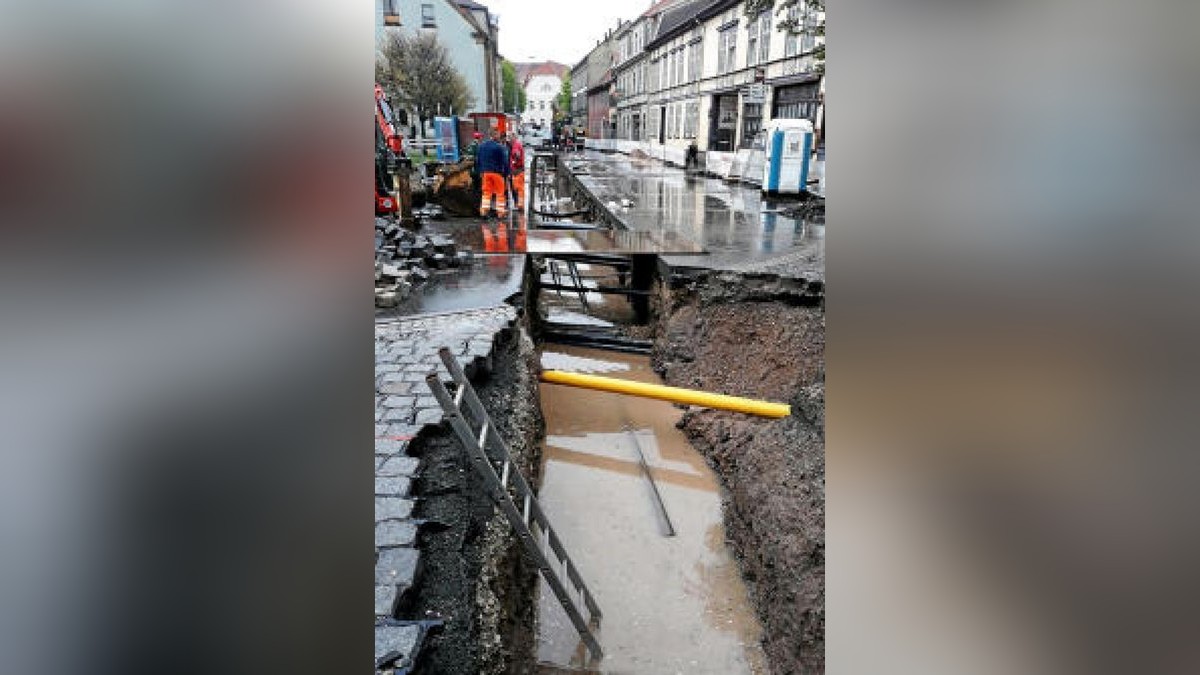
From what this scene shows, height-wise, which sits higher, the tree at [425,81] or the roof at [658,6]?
the roof at [658,6]

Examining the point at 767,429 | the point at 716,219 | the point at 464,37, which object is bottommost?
the point at 767,429

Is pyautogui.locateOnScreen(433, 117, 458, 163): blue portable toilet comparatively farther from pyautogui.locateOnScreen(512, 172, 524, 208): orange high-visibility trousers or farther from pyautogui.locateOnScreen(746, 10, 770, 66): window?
pyautogui.locateOnScreen(746, 10, 770, 66): window

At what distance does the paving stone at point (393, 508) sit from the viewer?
3.37 metres

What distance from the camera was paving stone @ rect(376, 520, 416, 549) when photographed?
10.4ft

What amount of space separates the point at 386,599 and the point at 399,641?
0.26 metres

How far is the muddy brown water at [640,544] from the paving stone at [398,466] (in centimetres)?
154

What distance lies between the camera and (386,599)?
8.97 ft

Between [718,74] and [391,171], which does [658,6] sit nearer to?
[718,74]

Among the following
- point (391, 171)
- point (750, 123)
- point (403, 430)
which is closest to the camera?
point (403, 430)

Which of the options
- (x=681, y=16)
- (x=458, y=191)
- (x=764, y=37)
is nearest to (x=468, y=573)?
(x=458, y=191)

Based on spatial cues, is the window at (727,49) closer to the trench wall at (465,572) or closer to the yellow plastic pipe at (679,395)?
the yellow plastic pipe at (679,395)

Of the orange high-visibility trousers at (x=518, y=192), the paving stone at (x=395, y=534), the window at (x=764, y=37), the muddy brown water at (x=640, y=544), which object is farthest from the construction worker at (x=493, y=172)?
the window at (x=764, y=37)
